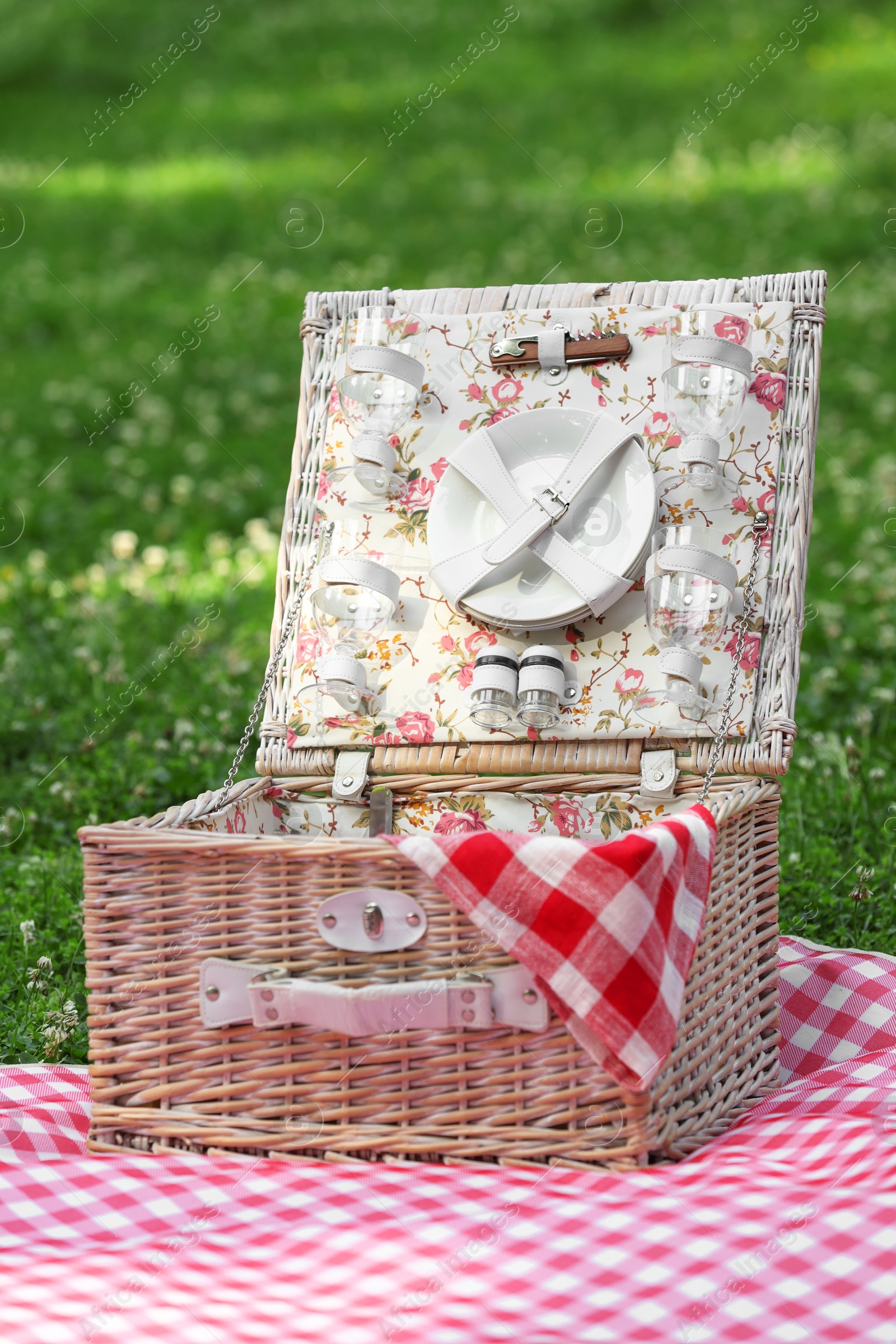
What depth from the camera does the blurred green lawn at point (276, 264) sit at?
293 centimetres

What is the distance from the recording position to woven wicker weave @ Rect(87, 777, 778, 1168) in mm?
1494

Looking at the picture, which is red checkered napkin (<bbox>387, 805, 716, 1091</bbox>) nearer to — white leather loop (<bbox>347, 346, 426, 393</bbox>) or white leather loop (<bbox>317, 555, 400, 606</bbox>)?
white leather loop (<bbox>317, 555, 400, 606</bbox>)

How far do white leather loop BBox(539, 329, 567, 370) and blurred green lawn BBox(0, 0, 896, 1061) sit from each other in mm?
1042

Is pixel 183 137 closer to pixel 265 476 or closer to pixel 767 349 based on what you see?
pixel 265 476

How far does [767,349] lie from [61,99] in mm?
8201

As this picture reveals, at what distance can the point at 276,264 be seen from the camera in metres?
6.77

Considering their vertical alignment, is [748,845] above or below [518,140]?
below

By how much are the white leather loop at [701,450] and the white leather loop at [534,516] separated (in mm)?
97

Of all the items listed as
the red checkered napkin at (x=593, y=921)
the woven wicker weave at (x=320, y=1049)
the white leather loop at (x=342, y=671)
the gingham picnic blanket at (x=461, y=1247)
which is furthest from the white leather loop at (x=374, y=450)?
the gingham picnic blanket at (x=461, y=1247)

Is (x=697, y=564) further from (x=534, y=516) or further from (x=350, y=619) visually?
(x=350, y=619)

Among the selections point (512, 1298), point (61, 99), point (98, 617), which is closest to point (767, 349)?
point (512, 1298)

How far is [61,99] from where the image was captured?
889 cm

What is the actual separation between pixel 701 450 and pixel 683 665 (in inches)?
13.9

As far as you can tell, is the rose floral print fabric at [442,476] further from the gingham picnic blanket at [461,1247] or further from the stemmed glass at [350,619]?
the gingham picnic blanket at [461,1247]
